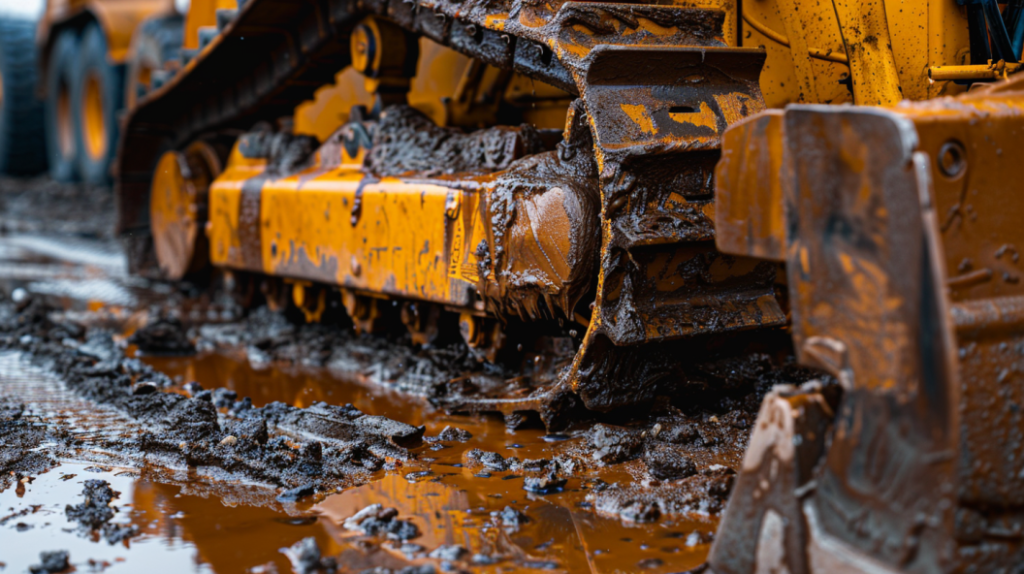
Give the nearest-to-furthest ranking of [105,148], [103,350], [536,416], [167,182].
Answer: [536,416] < [103,350] < [167,182] < [105,148]

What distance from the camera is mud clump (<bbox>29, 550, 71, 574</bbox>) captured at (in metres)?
2.12

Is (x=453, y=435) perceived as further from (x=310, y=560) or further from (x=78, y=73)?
(x=78, y=73)

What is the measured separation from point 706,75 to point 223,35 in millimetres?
2784

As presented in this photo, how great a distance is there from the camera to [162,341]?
4648 millimetres

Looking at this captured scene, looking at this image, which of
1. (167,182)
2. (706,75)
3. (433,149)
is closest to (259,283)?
(167,182)

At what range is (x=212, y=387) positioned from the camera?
3.97 meters

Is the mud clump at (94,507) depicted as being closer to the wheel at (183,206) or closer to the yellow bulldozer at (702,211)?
the yellow bulldozer at (702,211)

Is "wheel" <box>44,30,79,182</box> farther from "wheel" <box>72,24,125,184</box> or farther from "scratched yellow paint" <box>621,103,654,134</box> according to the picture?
"scratched yellow paint" <box>621,103,654,134</box>

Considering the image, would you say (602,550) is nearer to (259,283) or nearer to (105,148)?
(259,283)

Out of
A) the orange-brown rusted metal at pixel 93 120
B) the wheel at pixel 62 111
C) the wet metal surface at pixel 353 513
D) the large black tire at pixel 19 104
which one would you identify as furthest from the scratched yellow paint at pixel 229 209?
the large black tire at pixel 19 104

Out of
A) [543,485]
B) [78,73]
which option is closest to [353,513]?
[543,485]

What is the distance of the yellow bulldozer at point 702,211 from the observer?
1.71 m

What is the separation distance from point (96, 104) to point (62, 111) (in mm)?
1007

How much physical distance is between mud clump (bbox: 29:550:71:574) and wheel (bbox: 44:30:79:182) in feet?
35.2
